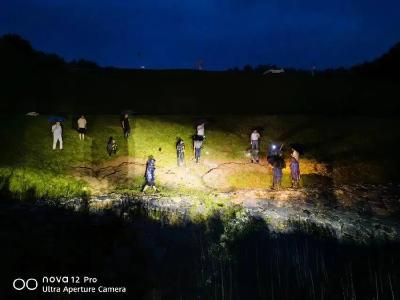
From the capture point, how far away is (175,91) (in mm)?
50656

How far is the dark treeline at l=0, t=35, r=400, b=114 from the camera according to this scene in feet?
149

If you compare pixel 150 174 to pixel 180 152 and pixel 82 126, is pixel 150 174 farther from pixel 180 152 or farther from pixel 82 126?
pixel 82 126

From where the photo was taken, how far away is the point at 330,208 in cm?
2461

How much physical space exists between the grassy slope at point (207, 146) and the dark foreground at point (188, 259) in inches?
172

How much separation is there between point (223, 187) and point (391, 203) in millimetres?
9170

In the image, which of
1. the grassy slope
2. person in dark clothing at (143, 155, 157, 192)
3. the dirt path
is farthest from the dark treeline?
person in dark clothing at (143, 155, 157, 192)

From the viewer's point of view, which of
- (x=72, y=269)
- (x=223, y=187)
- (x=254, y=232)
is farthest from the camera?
(x=223, y=187)

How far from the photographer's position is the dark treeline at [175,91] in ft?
149

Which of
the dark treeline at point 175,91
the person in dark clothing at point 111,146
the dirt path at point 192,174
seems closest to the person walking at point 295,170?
the dirt path at point 192,174

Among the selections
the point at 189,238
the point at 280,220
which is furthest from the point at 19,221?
the point at 280,220

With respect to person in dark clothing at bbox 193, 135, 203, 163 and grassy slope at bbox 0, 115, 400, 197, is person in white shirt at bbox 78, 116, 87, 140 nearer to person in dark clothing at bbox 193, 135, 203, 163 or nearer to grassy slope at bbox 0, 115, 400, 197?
grassy slope at bbox 0, 115, 400, 197

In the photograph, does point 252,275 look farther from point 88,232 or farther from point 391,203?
point 391,203

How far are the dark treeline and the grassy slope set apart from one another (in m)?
6.68

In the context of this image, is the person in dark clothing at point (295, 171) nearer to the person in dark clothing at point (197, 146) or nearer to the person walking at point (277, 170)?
the person walking at point (277, 170)
